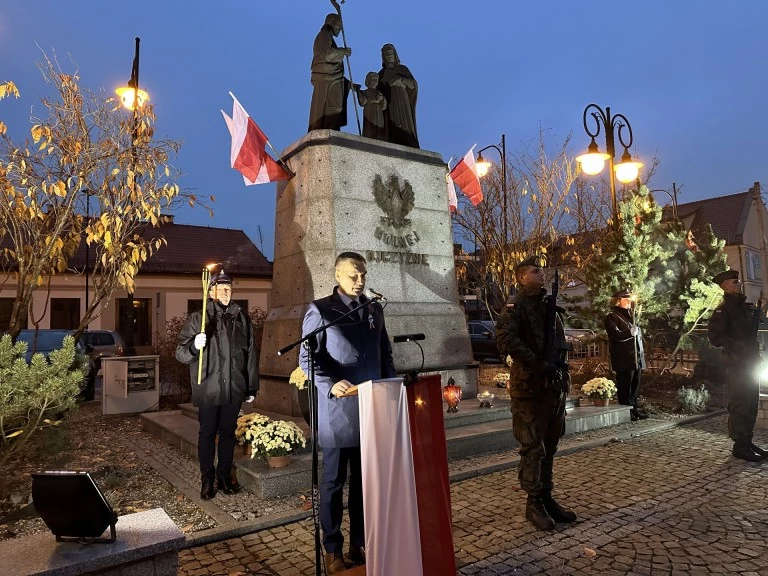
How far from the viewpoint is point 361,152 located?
8547 mm

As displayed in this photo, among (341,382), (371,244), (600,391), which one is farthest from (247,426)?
(600,391)

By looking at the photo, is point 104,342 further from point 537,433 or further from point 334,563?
point 537,433

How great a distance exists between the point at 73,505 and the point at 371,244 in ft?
19.9

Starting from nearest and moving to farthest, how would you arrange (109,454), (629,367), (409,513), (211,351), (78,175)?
1. (409,513)
2. (211,351)
3. (78,175)
4. (109,454)
5. (629,367)

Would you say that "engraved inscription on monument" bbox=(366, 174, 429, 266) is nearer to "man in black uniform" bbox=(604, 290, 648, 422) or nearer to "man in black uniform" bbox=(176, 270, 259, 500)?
"man in black uniform" bbox=(176, 270, 259, 500)

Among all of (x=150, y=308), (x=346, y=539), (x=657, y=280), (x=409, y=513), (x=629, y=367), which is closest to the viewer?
(x=409, y=513)

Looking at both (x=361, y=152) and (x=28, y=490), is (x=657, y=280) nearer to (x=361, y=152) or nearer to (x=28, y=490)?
(x=361, y=152)

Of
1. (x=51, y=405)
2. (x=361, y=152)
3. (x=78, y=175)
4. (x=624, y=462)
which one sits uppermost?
(x=361, y=152)

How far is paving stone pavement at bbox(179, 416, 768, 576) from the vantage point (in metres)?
3.81

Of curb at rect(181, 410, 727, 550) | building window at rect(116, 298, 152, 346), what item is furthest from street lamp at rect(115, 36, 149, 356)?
building window at rect(116, 298, 152, 346)

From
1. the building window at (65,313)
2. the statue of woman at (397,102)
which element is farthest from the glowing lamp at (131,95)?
the building window at (65,313)

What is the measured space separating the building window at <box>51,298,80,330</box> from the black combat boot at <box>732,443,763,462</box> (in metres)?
28.0

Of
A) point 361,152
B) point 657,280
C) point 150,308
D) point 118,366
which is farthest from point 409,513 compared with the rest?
point 150,308

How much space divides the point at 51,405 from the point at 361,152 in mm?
5627
